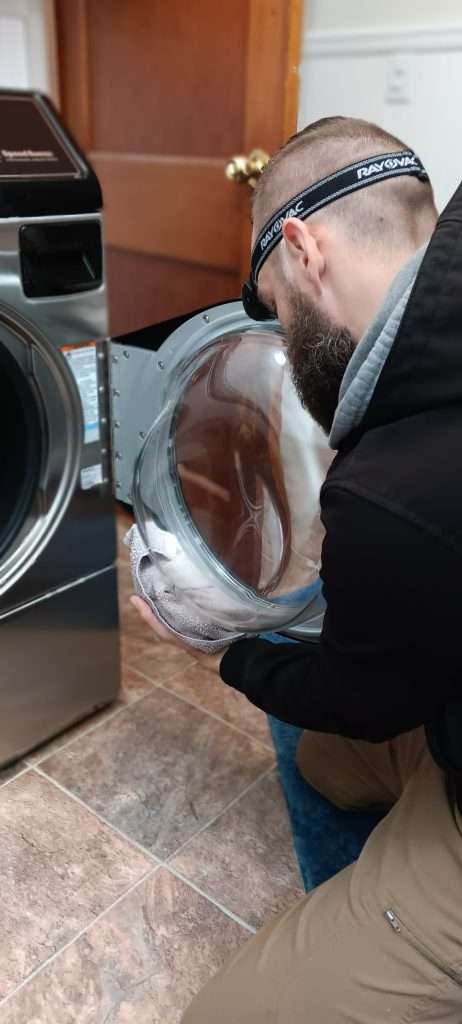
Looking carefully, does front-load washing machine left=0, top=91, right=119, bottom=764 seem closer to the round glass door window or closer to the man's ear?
the round glass door window

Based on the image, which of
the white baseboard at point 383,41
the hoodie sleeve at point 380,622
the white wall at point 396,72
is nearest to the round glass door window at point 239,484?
the hoodie sleeve at point 380,622

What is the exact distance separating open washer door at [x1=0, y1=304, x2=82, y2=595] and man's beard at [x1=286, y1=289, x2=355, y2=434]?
1.29ft

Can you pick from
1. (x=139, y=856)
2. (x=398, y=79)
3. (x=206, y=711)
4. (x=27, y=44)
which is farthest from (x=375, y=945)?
(x=27, y=44)

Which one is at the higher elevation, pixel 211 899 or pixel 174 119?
pixel 174 119

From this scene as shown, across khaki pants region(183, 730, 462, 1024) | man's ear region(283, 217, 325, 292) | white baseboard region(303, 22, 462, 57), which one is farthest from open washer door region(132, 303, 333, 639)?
white baseboard region(303, 22, 462, 57)

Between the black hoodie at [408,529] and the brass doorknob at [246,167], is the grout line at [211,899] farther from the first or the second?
the brass doorknob at [246,167]

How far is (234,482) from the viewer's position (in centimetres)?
135

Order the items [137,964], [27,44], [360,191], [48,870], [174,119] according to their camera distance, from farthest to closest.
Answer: [27,44] → [174,119] → [48,870] → [137,964] → [360,191]

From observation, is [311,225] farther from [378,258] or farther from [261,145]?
[261,145]

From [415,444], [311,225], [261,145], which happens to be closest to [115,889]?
[415,444]

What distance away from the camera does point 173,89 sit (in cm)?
167

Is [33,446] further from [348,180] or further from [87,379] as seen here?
[348,180]

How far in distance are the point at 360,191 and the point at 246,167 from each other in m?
0.87

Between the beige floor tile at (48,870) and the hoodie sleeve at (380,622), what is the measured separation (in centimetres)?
49
